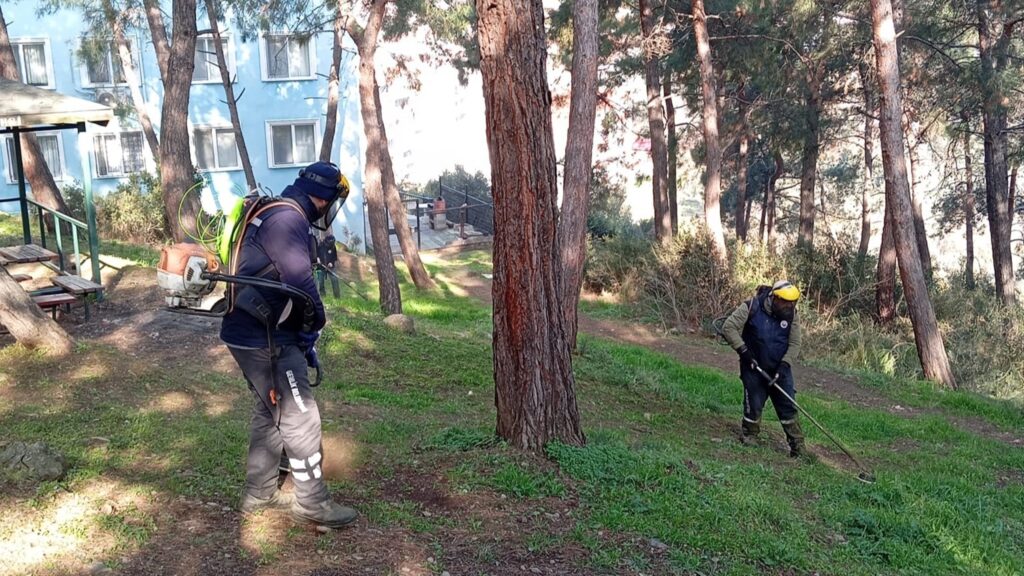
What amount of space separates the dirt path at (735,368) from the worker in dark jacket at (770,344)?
3653mm

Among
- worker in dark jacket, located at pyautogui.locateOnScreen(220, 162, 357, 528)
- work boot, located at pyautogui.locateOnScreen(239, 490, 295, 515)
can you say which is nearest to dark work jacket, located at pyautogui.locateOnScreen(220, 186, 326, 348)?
worker in dark jacket, located at pyautogui.locateOnScreen(220, 162, 357, 528)

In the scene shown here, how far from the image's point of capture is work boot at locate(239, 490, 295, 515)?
14.9 feet

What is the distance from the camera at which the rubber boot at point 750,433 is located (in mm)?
8352

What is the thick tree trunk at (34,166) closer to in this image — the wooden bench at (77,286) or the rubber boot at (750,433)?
the wooden bench at (77,286)

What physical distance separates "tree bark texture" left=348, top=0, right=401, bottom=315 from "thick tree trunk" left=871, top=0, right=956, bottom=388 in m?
7.88

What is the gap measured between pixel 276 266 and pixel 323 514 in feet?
4.07

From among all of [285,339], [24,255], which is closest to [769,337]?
[285,339]

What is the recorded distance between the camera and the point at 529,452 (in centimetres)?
560

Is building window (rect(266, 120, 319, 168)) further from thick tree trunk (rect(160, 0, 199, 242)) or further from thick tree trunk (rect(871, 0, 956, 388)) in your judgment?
thick tree trunk (rect(871, 0, 956, 388))

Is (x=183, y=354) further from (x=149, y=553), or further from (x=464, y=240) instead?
(x=464, y=240)

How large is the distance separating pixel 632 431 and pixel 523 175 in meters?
3.32

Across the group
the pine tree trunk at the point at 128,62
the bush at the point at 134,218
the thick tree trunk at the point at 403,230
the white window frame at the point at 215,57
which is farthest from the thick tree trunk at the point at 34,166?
the white window frame at the point at 215,57

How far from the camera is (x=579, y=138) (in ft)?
35.0

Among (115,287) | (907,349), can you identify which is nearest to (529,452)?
(115,287)
